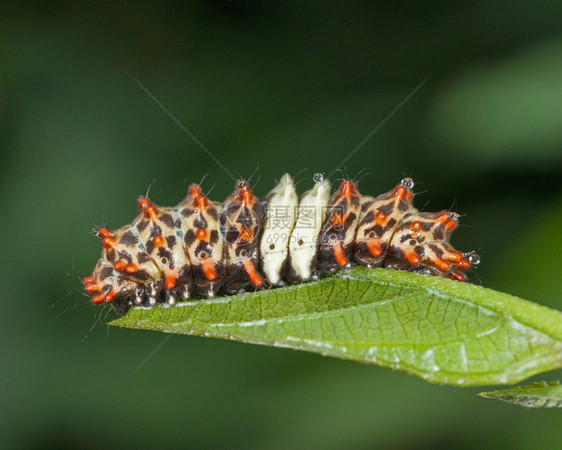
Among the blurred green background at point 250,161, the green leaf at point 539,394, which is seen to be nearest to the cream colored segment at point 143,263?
the blurred green background at point 250,161

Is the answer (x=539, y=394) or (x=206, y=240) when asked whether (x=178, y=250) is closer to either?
(x=206, y=240)

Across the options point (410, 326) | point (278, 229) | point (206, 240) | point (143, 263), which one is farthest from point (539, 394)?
point (143, 263)

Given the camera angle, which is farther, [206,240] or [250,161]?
[250,161]

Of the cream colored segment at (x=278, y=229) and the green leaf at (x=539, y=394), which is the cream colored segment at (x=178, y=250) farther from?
the green leaf at (x=539, y=394)

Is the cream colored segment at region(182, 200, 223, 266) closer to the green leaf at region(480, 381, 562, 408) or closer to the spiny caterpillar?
the spiny caterpillar

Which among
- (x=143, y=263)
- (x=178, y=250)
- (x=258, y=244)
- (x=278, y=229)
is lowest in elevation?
(x=143, y=263)

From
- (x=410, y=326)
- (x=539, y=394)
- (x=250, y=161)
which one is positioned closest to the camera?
(x=539, y=394)

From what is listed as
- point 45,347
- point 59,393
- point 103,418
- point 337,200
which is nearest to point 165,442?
point 103,418

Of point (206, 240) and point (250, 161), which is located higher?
point (250, 161)
